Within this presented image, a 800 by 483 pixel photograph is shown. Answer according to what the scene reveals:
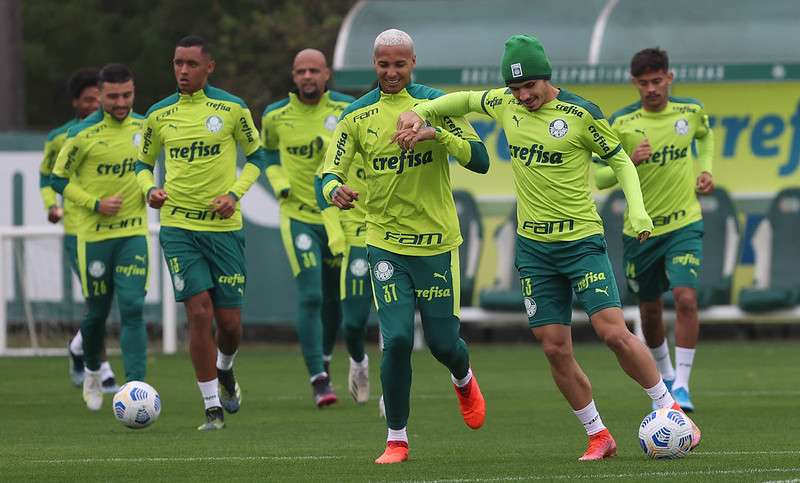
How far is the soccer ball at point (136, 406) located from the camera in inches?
461

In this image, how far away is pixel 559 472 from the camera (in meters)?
9.27

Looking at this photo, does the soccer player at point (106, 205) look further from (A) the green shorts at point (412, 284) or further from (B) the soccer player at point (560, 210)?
(B) the soccer player at point (560, 210)

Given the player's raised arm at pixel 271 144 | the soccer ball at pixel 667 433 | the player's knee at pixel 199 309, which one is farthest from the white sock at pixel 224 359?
the soccer ball at pixel 667 433

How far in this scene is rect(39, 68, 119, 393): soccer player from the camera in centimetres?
1554

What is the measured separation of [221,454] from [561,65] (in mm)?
11927

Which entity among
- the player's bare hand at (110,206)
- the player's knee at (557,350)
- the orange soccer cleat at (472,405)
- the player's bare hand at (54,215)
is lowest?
the orange soccer cleat at (472,405)

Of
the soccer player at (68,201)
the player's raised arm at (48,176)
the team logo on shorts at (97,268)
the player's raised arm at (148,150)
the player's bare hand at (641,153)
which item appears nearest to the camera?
the player's raised arm at (148,150)

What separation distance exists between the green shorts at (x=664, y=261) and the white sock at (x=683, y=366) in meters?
0.46

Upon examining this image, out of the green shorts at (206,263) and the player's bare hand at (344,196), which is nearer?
the player's bare hand at (344,196)

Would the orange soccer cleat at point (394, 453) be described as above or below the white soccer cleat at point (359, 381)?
above

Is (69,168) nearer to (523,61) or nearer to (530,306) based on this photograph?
(530,306)

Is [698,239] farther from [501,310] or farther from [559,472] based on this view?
[501,310]

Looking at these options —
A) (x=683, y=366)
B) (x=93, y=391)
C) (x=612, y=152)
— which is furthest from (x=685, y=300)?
(x=93, y=391)

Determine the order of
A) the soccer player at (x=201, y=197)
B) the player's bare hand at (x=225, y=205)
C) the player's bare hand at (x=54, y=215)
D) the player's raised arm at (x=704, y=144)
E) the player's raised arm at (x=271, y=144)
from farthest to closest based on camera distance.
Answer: the player's bare hand at (x=54, y=215) → the player's raised arm at (x=271, y=144) → the player's raised arm at (x=704, y=144) → the soccer player at (x=201, y=197) → the player's bare hand at (x=225, y=205)
